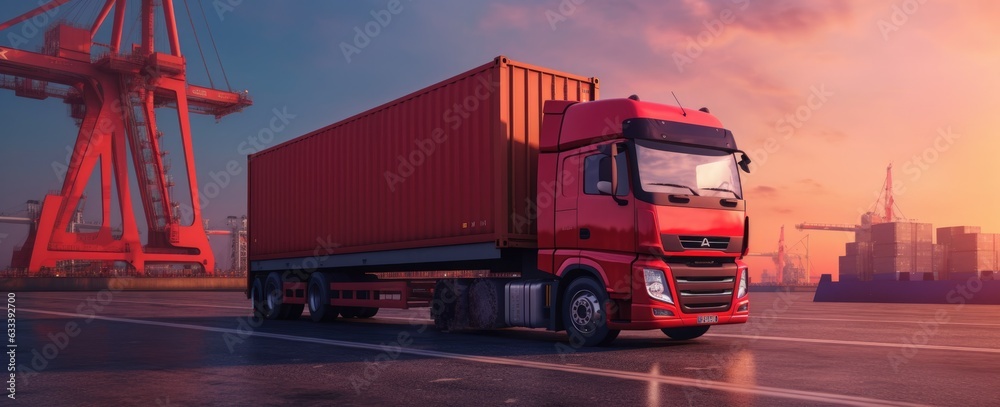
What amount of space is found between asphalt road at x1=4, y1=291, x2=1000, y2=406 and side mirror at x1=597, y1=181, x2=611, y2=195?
1.96 m

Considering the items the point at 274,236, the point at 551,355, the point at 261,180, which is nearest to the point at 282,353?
the point at 551,355

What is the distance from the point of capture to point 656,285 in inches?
382

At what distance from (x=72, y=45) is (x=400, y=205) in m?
59.0

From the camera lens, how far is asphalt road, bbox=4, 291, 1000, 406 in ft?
20.7

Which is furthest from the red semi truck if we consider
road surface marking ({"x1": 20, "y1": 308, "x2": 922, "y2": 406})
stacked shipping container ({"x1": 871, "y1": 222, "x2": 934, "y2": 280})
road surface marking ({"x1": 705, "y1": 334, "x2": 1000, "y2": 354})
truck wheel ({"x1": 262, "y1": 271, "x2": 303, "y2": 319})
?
stacked shipping container ({"x1": 871, "y1": 222, "x2": 934, "y2": 280})

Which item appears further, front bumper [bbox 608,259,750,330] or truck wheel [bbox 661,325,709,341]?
truck wheel [bbox 661,325,709,341]

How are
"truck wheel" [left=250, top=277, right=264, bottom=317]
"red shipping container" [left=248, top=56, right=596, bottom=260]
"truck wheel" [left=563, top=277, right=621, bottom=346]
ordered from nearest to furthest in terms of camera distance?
"truck wheel" [left=563, top=277, right=621, bottom=346] → "red shipping container" [left=248, top=56, right=596, bottom=260] → "truck wheel" [left=250, top=277, right=264, bottom=317]

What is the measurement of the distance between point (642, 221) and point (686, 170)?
1107 mm

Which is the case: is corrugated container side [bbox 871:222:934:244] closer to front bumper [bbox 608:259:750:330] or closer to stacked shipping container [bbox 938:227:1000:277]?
stacked shipping container [bbox 938:227:1000:277]

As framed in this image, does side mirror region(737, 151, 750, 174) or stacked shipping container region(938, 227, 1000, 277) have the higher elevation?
side mirror region(737, 151, 750, 174)

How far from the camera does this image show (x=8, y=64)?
190 feet

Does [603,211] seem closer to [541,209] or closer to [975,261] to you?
[541,209]

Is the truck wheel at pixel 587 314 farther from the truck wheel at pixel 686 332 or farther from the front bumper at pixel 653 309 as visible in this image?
the truck wheel at pixel 686 332

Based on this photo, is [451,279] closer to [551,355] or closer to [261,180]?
[551,355]
